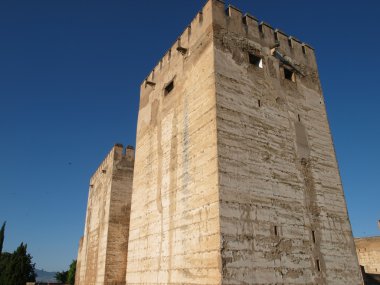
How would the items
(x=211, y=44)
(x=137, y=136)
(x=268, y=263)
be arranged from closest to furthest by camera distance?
1. (x=268, y=263)
2. (x=211, y=44)
3. (x=137, y=136)

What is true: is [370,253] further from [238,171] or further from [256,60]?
[238,171]

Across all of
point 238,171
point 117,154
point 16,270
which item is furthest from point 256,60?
point 16,270

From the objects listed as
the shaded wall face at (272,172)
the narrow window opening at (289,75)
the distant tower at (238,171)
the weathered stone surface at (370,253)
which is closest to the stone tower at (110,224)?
the distant tower at (238,171)

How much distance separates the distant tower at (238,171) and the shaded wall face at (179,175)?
0.04 meters

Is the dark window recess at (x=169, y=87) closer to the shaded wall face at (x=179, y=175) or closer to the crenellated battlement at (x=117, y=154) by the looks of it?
the shaded wall face at (x=179, y=175)

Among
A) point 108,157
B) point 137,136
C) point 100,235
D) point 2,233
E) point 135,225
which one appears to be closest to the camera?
point 135,225

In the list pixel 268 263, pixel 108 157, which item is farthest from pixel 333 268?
pixel 108 157

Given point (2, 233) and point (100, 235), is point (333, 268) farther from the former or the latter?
point (2, 233)

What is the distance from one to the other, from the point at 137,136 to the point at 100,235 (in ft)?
20.0

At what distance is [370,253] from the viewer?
2180 centimetres

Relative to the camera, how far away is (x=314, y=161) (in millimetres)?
10008

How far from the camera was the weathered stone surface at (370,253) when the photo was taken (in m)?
21.2

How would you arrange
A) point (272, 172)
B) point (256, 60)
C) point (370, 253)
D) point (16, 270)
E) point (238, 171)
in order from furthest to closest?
point (16, 270), point (370, 253), point (256, 60), point (272, 172), point (238, 171)

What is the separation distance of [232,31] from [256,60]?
3.74ft
